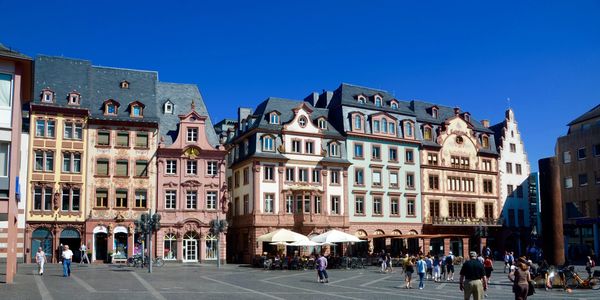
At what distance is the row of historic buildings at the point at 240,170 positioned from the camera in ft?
180

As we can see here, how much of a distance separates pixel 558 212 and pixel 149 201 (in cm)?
3590

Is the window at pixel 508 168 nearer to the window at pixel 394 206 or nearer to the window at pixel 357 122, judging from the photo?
the window at pixel 394 206

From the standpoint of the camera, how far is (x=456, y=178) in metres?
73.0

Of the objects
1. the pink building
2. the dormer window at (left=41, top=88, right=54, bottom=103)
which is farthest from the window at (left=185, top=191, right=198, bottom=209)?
the dormer window at (left=41, top=88, right=54, bottom=103)

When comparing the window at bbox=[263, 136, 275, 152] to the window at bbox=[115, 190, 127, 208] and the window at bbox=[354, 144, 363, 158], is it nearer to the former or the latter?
the window at bbox=[354, 144, 363, 158]

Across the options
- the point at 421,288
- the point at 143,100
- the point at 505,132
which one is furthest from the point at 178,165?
the point at 505,132

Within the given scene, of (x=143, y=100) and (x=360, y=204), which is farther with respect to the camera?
(x=360, y=204)

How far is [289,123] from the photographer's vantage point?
62.8 meters

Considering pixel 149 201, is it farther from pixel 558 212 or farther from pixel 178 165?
pixel 558 212

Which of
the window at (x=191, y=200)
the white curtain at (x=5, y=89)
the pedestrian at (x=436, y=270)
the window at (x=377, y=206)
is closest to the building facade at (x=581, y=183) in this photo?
the window at (x=377, y=206)

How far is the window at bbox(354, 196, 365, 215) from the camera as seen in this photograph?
65562 millimetres

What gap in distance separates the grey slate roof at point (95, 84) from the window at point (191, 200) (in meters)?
7.18

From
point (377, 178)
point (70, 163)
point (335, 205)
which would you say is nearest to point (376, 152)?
point (377, 178)

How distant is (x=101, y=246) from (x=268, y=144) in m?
17.6
